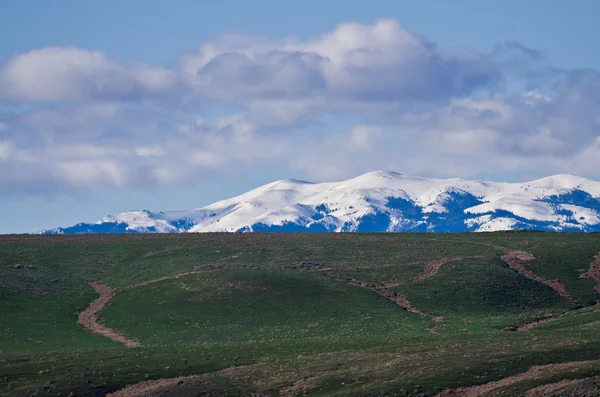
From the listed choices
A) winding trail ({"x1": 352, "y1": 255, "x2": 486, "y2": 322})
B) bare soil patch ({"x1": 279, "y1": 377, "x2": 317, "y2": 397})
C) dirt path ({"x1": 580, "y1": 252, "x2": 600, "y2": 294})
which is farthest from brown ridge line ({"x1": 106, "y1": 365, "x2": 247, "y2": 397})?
dirt path ({"x1": 580, "y1": 252, "x2": 600, "y2": 294})

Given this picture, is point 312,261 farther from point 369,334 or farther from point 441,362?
point 441,362

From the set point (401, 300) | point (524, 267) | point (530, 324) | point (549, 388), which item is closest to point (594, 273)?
point (524, 267)

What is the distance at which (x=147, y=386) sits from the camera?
6241 centimetres

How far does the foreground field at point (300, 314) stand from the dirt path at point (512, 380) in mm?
143

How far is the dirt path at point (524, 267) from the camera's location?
102169mm

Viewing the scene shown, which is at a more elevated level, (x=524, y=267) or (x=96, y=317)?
(x=524, y=267)

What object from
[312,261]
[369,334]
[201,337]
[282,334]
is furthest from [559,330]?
[312,261]

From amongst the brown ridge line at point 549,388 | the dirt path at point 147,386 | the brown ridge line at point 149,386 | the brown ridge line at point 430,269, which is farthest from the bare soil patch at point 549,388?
the brown ridge line at point 430,269

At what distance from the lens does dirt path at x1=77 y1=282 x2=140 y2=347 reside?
8419cm

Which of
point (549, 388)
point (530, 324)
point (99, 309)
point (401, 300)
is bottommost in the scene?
point (549, 388)

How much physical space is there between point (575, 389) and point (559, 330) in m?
25.7

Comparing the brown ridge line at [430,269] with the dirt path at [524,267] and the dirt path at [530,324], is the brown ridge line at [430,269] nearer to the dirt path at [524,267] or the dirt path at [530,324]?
the dirt path at [524,267]

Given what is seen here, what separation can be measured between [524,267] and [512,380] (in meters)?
54.6

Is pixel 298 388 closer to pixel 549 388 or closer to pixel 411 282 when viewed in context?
pixel 549 388
